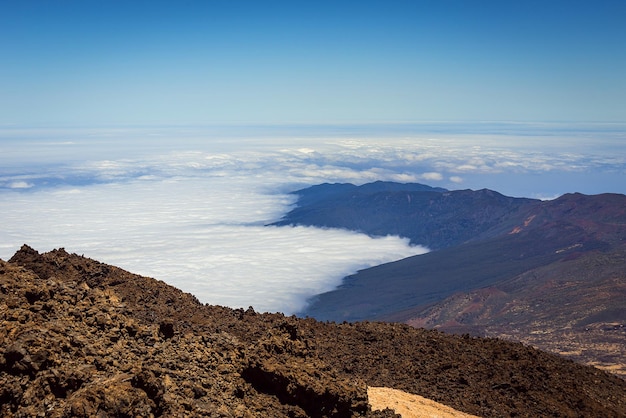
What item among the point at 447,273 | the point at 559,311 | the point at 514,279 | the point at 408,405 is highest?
the point at 408,405

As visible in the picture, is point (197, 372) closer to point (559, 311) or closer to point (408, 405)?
point (408, 405)

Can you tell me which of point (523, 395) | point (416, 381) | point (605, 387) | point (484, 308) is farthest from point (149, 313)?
point (484, 308)

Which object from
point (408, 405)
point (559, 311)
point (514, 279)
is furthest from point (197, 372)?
point (514, 279)

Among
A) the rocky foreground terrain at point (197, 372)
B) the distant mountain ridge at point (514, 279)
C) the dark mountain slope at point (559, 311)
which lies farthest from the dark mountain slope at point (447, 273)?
the rocky foreground terrain at point (197, 372)

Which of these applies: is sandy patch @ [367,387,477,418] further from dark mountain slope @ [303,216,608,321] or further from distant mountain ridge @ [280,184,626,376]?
dark mountain slope @ [303,216,608,321]

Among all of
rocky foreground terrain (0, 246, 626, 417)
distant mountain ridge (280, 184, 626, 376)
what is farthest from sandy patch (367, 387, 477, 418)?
distant mountain ridge (280, 184, 626, 376)

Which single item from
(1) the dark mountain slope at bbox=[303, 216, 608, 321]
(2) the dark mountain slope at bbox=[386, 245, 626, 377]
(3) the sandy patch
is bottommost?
(1) the dark mountain slope at bbox=[303, 216, 608, 321]
